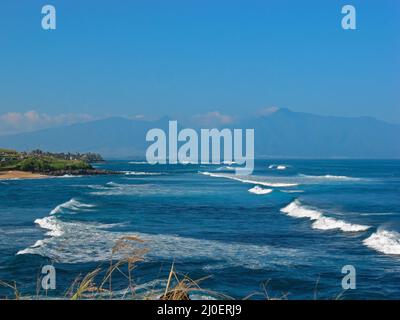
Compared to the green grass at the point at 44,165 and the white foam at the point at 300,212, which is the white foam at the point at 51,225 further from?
the green grass at the point at 44,165

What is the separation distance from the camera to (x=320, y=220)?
1070 inches

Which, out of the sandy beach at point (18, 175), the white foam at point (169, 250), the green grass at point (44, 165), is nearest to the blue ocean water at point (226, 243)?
the white foam at point (169, 250)

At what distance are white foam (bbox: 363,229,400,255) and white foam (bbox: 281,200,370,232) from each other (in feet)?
5.64

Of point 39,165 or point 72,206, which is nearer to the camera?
point 72,206

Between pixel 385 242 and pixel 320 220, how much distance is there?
6.36 m

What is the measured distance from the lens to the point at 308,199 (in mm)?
39906

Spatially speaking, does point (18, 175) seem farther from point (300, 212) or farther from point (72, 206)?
point (300, 212)

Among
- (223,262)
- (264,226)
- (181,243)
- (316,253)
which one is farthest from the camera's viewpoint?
(264,226)

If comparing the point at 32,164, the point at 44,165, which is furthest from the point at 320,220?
the point at 32,164
